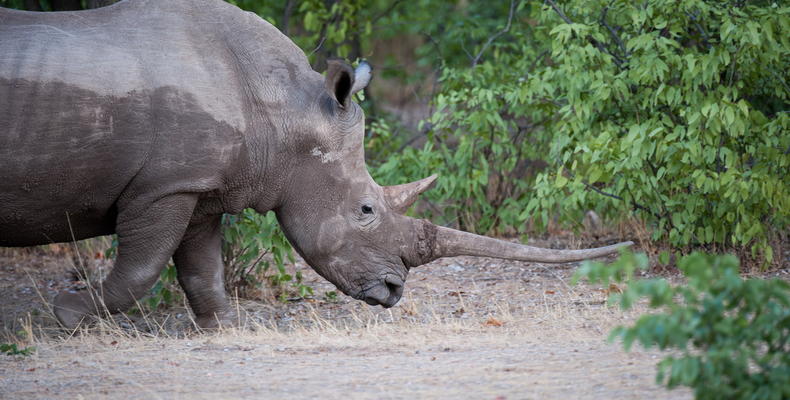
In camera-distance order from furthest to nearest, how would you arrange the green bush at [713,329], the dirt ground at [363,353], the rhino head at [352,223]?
1. the rhino head at [352,223]
2. the dirt ground at [363,353]
3. the green bush at [713,329]

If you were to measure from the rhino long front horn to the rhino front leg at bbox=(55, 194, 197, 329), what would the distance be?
5.37 feet

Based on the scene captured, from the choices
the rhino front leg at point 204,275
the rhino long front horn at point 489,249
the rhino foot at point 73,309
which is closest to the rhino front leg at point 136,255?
the rhino foot at point 73,309

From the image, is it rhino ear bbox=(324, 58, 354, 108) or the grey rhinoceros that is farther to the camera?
rhino ear bbox=(324, 58, 354, 108)

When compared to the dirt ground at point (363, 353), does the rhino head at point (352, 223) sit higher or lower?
higher

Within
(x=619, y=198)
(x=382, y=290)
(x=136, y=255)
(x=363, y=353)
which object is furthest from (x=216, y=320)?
(x=619, y=198)

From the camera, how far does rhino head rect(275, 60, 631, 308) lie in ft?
22.0

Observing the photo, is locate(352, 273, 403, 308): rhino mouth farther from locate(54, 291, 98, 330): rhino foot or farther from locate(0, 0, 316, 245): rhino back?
locate(54, 291, 98, 330): rhino foot

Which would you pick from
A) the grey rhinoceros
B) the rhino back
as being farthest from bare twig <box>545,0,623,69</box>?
the rhino back

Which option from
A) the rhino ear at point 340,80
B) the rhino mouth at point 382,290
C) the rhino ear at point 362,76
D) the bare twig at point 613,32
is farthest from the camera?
the bare twig at point 613,32

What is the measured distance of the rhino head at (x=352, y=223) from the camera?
6.70m

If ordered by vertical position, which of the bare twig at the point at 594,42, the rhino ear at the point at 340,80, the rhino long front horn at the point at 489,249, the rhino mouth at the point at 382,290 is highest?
the bare twig at the point at 594,42

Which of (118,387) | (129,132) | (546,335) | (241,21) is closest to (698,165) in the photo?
(546,335)

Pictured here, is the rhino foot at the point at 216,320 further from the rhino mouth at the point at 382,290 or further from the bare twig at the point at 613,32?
the bare twig at the point at 613,32

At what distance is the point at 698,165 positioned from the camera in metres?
8.04
